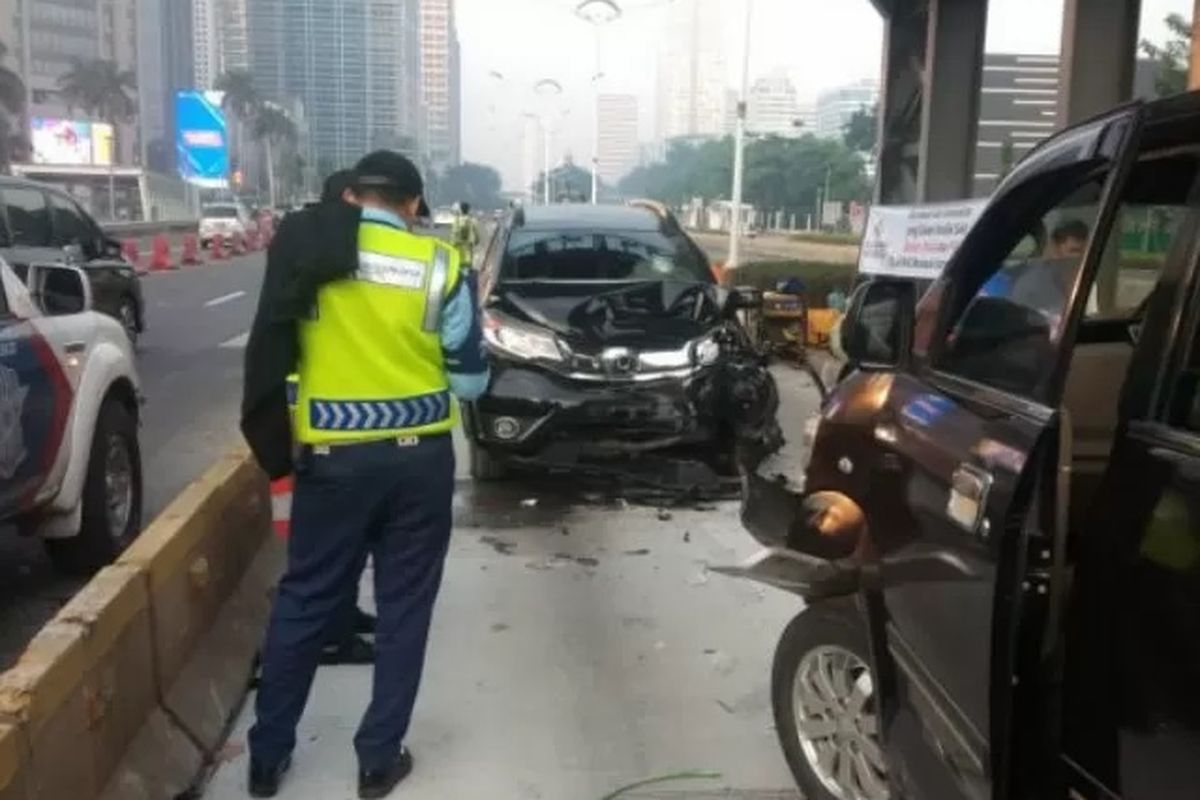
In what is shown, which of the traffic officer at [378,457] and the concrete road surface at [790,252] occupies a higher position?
the traffic officer at [378,457]

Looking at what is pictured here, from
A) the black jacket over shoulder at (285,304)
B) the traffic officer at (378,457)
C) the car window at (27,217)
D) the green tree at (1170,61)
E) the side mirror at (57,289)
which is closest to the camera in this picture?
the black jacket over shoulder at (285,304)

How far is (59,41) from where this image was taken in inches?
4658

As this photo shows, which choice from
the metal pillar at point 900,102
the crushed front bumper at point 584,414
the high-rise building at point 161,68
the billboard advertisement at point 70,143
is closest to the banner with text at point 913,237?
the crushed front bumper at point 584,414

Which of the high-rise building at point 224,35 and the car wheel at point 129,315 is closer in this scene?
the car wheel at point 129,315

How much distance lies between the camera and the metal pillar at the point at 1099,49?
8766 mm

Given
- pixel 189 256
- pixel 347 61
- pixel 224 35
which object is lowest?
pixel 189 256

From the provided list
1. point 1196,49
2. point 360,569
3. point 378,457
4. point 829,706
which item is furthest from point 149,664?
point 1196,49

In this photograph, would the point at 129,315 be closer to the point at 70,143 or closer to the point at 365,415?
the point at 365,415

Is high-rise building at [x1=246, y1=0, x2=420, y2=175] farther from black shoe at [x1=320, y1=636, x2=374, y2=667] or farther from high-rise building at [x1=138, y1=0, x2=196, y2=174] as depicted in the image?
black shoe at [x1=320, y1=636, x2=374, y2=667]

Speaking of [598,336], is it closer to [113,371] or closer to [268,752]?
[113,371]

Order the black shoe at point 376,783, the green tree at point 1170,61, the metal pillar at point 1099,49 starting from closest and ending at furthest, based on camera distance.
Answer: the black shoe at point 376,783 → the metal pillar at point 1099,49 → the green tree at point 1170,61

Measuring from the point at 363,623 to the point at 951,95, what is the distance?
7724 millimetres

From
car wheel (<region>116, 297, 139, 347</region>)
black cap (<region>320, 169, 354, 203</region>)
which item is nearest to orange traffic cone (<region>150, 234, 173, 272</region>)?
car wheel (<region>116, 297, 139, 347</region>)

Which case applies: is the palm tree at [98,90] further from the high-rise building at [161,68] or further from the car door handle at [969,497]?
the car door handle at [969,497]
